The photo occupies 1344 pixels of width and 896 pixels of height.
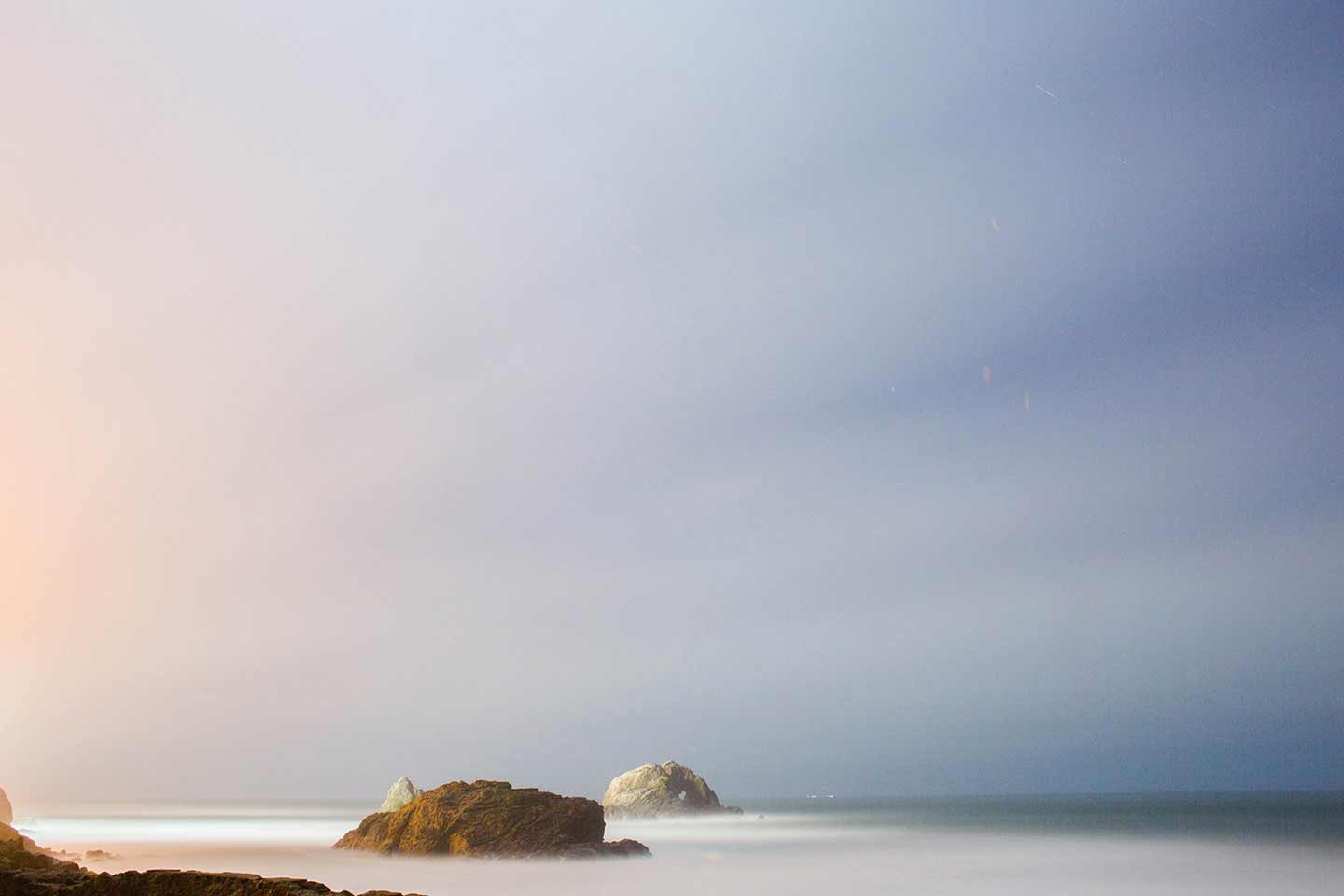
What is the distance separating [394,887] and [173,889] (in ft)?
101

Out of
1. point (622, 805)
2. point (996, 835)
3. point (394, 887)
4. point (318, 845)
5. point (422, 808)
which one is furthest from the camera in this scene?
point (622, 805)

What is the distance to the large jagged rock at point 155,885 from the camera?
1209 centimetres

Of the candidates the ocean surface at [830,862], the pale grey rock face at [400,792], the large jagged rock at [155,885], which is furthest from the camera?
the pale grey rock face at [400,792]

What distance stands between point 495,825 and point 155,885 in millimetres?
39728

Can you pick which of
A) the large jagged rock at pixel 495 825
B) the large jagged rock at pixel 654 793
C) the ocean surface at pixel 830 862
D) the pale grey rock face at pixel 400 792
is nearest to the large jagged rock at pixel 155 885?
the ocean surface at pixel 830 862

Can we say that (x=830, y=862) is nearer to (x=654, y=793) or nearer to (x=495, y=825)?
(x=495, y=825)

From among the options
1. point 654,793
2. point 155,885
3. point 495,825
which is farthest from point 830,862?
point 155,885

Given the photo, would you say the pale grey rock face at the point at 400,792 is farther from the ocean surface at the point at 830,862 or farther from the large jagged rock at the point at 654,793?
the large jagged rock at the point at 654,793

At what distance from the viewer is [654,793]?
4313 inches

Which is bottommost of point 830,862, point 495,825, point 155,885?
point 830,862

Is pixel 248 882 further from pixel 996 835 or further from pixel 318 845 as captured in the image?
pixel 996 835

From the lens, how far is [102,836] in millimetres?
91500

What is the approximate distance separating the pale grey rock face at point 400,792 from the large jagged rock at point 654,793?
3771 centimetres

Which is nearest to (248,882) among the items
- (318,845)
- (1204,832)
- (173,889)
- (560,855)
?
(173,889)
